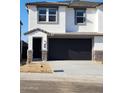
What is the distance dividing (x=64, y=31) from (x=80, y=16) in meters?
2.78

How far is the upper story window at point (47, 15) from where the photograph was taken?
33.4 metres

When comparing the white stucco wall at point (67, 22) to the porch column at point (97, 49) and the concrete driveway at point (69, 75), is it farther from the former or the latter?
the concrete driveway at point (69, 75)

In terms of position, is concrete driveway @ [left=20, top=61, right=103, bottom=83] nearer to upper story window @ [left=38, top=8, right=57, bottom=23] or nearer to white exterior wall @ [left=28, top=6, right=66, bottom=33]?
white exterior wall @ [left=28, top=6, right=66, bottom=33]

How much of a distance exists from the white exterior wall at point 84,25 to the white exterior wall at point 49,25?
3.29ft

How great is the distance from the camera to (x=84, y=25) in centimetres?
3466

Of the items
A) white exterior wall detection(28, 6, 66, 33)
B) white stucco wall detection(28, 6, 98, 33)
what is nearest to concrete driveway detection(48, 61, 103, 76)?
white exterior wall detection(28, 6, 66, 33)

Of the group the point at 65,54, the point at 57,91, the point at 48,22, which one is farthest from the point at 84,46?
the point at 57,91

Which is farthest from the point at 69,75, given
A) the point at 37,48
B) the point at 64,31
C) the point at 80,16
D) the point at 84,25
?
the point at 80,16

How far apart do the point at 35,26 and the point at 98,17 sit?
6.77 meters

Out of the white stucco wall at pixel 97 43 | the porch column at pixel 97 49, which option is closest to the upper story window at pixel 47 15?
the white stucco wall at pixel 97 43
